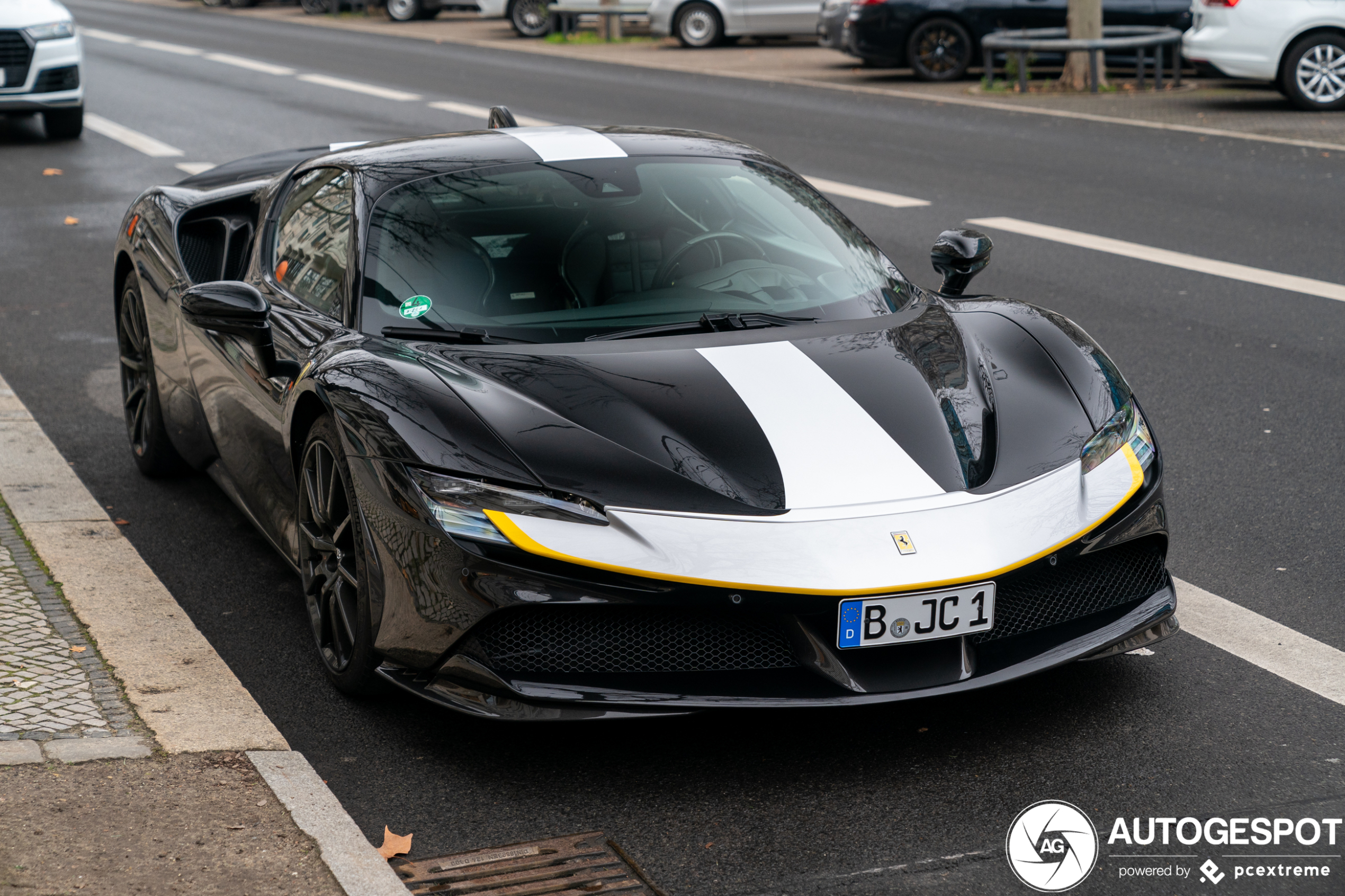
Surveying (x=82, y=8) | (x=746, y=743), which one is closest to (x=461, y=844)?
(x=746, y=743)

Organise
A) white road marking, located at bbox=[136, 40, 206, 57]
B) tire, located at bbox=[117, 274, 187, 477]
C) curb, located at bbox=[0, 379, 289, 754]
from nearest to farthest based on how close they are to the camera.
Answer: curb, located at bbox=[0, 379, 289, 754], tire, located at bbox=[117, 274, 187, 477], white road marking, located at bbox=[136, 40, 206, 57]

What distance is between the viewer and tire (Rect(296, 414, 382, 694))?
374cm

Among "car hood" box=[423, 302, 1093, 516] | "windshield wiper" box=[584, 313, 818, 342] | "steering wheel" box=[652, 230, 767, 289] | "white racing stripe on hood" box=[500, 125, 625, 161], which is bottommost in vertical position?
"car hood" box=[423, 302, 1093, 516]

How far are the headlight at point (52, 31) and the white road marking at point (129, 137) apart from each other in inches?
41.5

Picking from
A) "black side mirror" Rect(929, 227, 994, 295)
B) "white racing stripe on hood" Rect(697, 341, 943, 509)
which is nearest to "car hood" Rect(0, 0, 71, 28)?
Result: "black side mirror" Rect(929, 227, 994, 295)

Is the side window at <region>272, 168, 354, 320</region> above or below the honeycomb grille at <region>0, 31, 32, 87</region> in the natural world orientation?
below

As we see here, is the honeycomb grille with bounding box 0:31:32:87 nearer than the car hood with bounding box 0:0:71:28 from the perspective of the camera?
Yes

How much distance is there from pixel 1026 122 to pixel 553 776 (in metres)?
13.0

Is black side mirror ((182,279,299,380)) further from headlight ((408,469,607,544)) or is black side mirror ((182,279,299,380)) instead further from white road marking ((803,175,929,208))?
white road marking ((803,175,929,208))

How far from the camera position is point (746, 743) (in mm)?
3635

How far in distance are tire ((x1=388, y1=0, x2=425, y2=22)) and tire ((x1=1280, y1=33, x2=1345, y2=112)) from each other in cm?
2259

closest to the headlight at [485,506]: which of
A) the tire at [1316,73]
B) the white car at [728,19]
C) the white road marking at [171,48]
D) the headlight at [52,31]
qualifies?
the headlight at [52,31]

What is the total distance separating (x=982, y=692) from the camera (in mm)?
3676

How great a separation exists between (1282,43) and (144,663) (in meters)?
13.8
